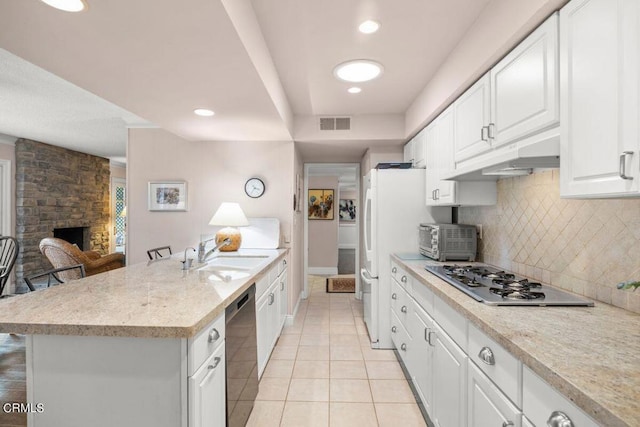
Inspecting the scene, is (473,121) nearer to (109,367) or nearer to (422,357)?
(422,357)

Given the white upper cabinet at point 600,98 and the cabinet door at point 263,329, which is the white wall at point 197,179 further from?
the white upper cabinet at point 600,98

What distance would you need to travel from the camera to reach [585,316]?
125cm

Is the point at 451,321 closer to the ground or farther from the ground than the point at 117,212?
closer to the ground

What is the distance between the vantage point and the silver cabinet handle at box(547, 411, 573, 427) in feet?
2.65

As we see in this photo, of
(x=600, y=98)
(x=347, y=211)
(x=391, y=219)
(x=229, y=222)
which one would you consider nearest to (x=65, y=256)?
(x=229, y=222)

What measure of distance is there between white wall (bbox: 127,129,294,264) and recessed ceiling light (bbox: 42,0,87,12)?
2464mm

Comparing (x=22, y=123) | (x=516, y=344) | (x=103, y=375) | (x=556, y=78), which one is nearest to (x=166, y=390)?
(x=103, y=375)

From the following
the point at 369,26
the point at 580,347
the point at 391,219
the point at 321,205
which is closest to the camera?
the point at 580,347

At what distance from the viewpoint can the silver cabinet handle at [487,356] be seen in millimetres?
1172

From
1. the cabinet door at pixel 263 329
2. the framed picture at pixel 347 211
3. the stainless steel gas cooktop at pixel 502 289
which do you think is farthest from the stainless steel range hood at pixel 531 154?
the framed picture at pixel 347 211

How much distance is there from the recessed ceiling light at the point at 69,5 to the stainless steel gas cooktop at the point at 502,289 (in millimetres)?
2054

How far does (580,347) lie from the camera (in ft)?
3.17

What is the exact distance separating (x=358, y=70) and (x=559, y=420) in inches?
93.3

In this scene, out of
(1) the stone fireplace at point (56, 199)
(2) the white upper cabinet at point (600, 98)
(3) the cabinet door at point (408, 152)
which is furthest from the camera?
(1) the stone fireplace at point (56, 199)
